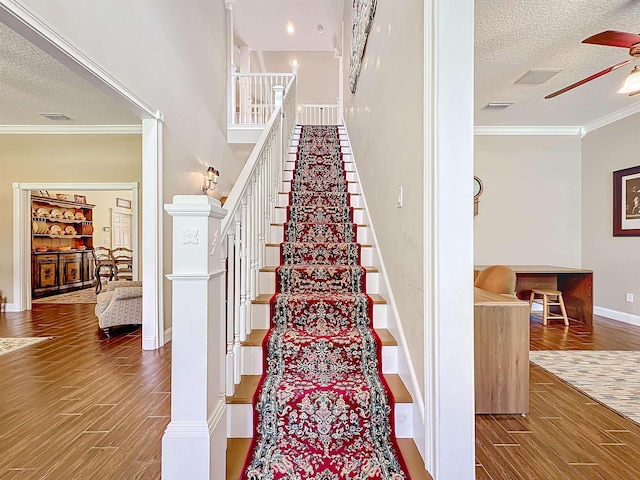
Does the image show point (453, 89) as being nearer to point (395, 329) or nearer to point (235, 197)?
point (235, 197)

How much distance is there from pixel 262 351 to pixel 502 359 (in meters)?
1.45

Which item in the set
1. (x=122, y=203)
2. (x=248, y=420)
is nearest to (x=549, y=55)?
(x=248, y=420)

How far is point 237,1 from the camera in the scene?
5.90 metres

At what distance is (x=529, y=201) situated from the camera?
5051 mm

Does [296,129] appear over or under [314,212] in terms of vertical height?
over

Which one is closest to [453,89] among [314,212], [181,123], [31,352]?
[314,212]

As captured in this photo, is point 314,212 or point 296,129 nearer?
point 314,212

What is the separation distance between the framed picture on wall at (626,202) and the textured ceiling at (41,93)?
6596 mm

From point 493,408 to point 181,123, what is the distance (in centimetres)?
404

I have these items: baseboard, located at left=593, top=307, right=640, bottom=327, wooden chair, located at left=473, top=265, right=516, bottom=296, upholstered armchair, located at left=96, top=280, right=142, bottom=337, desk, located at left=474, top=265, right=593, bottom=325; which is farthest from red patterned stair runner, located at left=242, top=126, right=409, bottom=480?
baseboard, located at left=593, top=307, right=640, bottom=327

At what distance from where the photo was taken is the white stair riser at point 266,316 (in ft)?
6.77

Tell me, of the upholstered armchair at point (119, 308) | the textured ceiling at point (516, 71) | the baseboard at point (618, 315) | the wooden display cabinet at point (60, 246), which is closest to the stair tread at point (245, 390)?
the upholstered armchair at point (119, 308)

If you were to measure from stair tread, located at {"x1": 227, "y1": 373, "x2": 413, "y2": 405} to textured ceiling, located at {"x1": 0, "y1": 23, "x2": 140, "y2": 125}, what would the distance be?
3.28 meters

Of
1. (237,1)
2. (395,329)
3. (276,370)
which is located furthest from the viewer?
(237,1)
